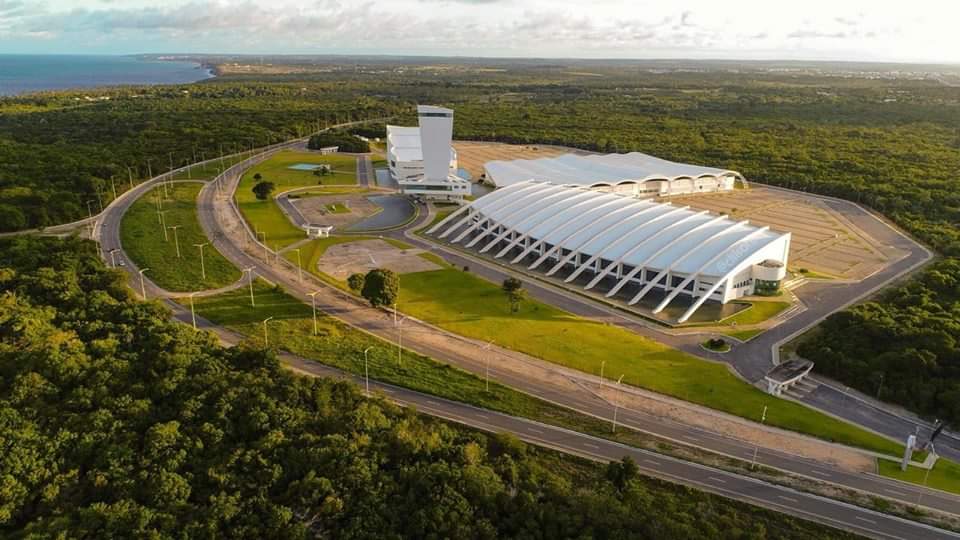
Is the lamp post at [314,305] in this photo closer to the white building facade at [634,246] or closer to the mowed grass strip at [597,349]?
the mowed grass strip at [597,349]

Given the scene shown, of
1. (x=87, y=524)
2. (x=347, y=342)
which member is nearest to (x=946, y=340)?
(x=347, y=342)

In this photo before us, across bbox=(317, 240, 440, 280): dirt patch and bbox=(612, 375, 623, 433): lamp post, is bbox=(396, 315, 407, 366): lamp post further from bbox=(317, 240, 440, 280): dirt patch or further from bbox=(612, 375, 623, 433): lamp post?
bbox=(612, 375, 623, 433): lamp post

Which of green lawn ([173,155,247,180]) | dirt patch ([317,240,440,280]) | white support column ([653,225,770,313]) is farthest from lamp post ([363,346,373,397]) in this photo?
green lawn ([173,155,247,180])

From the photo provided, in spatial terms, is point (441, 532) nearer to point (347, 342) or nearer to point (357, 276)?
point (347, 342)

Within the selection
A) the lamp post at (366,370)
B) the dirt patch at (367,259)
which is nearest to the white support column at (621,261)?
the dirt patch at (367,259)

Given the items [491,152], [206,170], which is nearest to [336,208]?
[206,170]

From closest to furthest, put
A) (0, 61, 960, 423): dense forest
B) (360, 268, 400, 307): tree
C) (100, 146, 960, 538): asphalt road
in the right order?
(100, 146, 960, 538): asphalt road
(0, 61, 960, 423): dense forest
(360, 268, 400, 307): tree

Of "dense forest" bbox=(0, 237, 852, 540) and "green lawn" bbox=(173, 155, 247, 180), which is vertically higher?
"green lawn" bbox=(173, 155, 247, 180)
